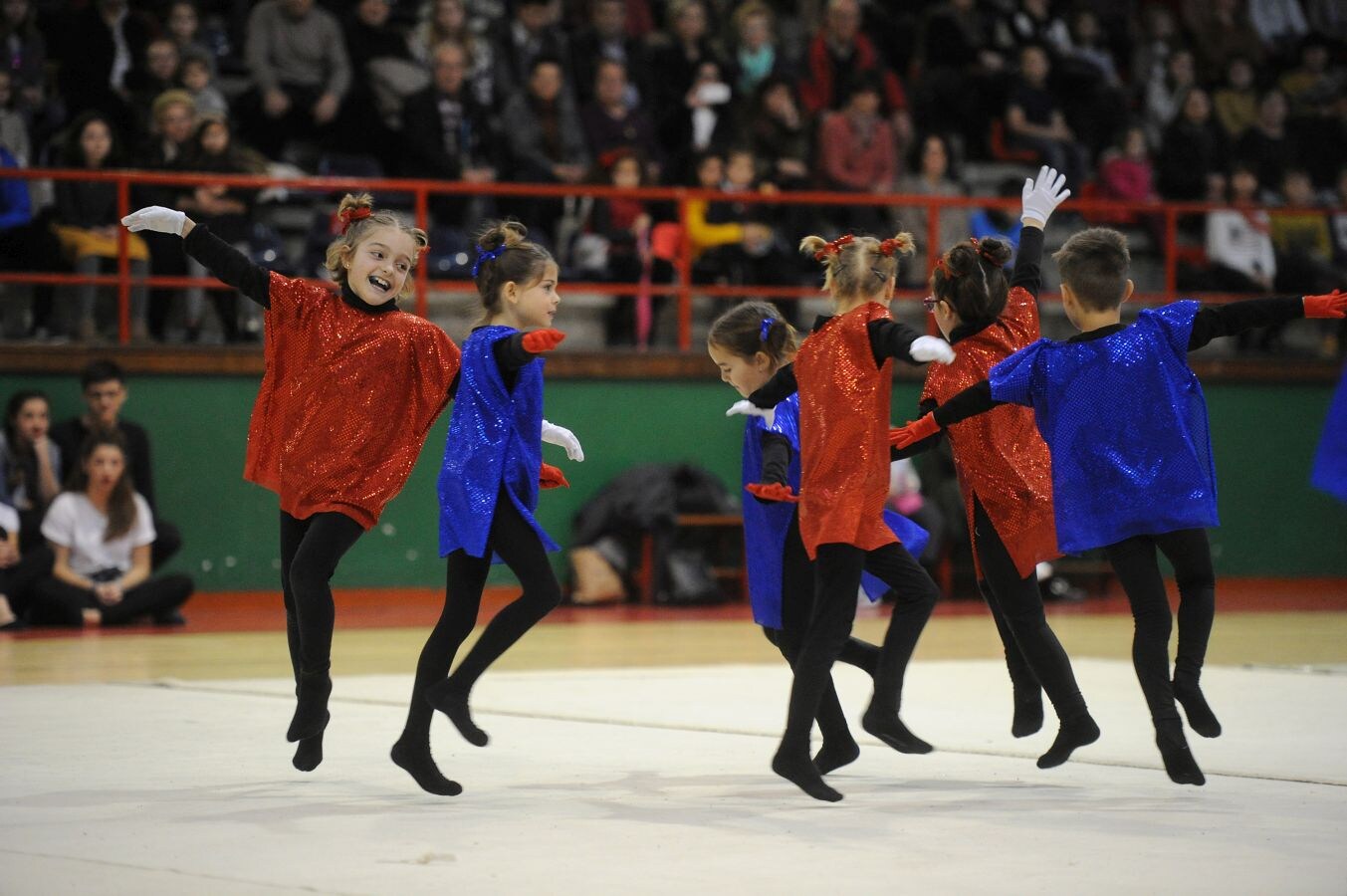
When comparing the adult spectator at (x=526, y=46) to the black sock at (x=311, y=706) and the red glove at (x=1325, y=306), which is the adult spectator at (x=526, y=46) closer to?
the black sock at (x=311, y=706)

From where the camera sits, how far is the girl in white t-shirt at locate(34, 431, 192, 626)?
966cm

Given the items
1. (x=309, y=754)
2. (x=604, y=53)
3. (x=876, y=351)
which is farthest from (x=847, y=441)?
(x=604, y=53)

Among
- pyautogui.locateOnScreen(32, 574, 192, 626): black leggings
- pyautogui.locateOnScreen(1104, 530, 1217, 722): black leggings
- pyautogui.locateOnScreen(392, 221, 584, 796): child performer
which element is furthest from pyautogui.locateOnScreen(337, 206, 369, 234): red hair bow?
pyautogui.locateOnScreen(32, 574, 192, 626): black leggings

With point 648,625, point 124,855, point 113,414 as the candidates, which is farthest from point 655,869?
point 113,414

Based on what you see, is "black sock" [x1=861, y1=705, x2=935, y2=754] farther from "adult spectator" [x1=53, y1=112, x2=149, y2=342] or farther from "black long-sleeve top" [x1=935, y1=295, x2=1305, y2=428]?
"adult spectator" [x1=53, y1=112, x2=149, y2=342]

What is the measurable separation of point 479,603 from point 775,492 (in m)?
0.83

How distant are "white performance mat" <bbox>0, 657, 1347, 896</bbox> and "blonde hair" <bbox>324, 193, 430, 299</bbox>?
4.54 ft

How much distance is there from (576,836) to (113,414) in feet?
21.7

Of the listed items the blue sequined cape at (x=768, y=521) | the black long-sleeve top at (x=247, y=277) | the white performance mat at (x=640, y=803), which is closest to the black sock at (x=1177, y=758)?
the white performance mat at (x=640, y=803)

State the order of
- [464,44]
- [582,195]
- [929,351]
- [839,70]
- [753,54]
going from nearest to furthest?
1. [929,351]
2. [582,195]
3. [464,44]
4. [753,54]
5. [839,70]

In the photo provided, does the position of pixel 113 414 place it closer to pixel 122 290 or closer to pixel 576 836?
pixel 122 290

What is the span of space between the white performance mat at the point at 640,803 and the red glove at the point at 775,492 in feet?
2.48

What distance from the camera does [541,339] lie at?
4.49 meters

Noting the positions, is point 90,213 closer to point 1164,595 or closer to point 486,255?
point 486,255
